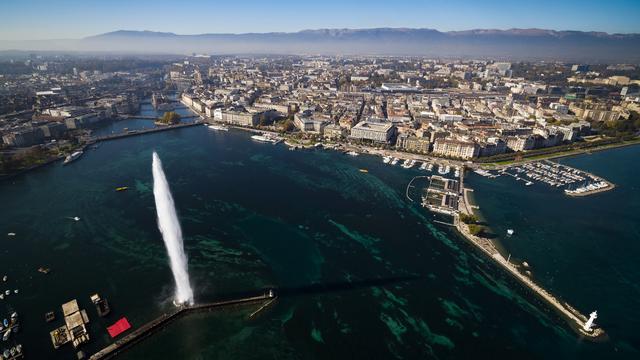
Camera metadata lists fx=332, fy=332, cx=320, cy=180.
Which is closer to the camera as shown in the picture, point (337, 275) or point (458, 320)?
point (458, 320)

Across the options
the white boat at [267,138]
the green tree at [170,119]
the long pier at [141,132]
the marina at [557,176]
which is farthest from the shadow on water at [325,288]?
the green tree at [170,119]

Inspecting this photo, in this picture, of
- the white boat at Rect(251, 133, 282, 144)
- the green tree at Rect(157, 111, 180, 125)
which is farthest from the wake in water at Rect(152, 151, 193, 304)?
the green tree at Rect(157, 111, 180, 125)

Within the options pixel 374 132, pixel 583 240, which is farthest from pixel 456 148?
pixel 583 240

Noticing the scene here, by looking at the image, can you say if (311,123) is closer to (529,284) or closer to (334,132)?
(334,132)

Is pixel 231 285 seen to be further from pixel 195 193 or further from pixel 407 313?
pixel 195 193

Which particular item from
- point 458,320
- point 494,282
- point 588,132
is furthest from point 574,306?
point 588,132
